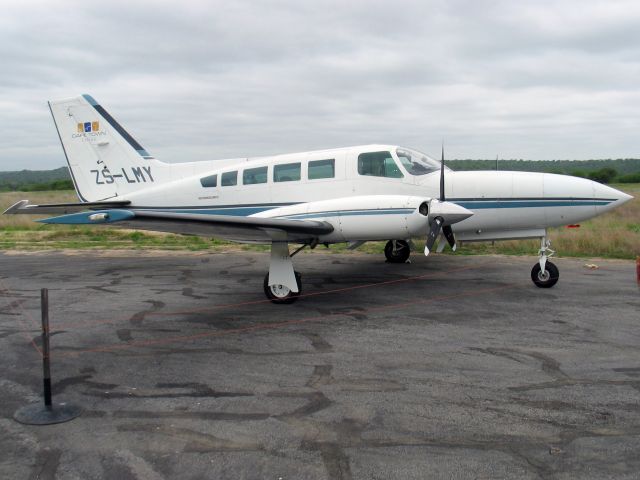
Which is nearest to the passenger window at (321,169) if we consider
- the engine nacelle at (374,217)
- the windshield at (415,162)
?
the windshield at (415,162)

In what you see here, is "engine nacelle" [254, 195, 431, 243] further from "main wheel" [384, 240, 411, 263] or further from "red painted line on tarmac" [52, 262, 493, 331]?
"main wheel" [384, 240, 411, 263]

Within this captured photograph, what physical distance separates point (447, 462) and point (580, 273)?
10510 millimetres

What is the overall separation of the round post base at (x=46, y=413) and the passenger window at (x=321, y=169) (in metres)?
7.59

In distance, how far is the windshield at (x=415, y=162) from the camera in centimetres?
1155

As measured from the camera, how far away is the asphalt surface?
4.42 m

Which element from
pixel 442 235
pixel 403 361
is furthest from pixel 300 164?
pixel 403 361

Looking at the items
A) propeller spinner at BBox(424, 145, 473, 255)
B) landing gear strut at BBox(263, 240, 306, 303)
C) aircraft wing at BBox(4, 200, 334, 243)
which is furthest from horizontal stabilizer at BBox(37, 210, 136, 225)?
propeller spinner at BBox(424, 145, 473, 255)

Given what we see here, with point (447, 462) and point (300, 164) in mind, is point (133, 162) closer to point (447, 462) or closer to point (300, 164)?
point (300, 164)

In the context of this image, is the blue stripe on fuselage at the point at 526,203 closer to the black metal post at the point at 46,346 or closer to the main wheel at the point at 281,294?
the main wheel at the point at 281,294

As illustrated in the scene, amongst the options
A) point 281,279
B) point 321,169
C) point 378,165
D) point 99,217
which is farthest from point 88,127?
point 378,165

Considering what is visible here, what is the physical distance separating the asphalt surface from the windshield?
2540 mm

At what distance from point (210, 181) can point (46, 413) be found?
332 inches

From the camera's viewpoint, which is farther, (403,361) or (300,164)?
(300,164)

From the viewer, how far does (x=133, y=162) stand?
14.7 m
